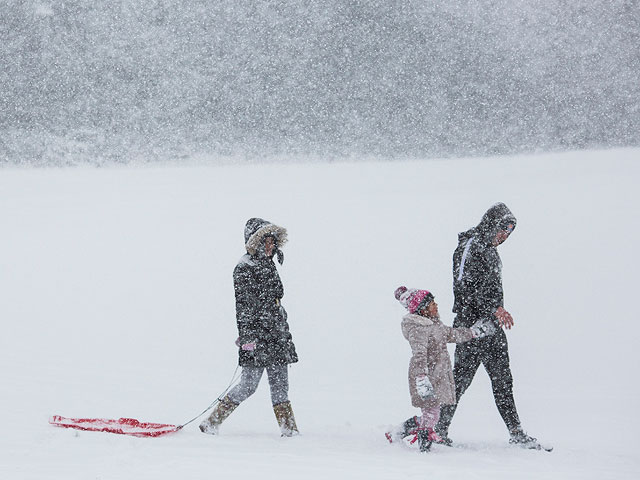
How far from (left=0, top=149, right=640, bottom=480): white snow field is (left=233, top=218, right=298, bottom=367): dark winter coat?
485mm

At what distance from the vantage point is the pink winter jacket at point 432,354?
13.5 feet

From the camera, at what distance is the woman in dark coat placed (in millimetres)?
4375

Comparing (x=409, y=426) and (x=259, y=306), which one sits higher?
(x=259, y=306)

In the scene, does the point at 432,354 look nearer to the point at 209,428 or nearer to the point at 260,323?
the point at 260,323

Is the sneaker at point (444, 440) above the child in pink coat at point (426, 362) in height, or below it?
below

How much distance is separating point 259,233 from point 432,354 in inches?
46.9

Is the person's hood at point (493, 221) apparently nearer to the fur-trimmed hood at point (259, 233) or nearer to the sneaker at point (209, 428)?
the fur-trimmed hood at point (259, 233)

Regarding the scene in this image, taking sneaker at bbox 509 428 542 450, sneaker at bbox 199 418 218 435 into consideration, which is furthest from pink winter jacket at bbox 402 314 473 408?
sneaker at bbox 199 418 218 435

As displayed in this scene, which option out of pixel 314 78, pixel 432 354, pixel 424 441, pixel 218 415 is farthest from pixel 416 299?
pixel 314 78

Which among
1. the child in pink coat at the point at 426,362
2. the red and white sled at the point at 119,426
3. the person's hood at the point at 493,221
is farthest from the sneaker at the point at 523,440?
the red and white sled at the point at 119,426

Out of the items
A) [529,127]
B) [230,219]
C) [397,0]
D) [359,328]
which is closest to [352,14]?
[397,0]

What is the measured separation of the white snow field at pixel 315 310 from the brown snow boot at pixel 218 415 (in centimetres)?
10

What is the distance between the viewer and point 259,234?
4.38 m

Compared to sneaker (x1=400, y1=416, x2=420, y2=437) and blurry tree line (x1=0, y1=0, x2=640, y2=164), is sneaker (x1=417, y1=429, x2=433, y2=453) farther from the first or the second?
blurry tree line (x1=0, y1=0, x2=640, y2=164)
